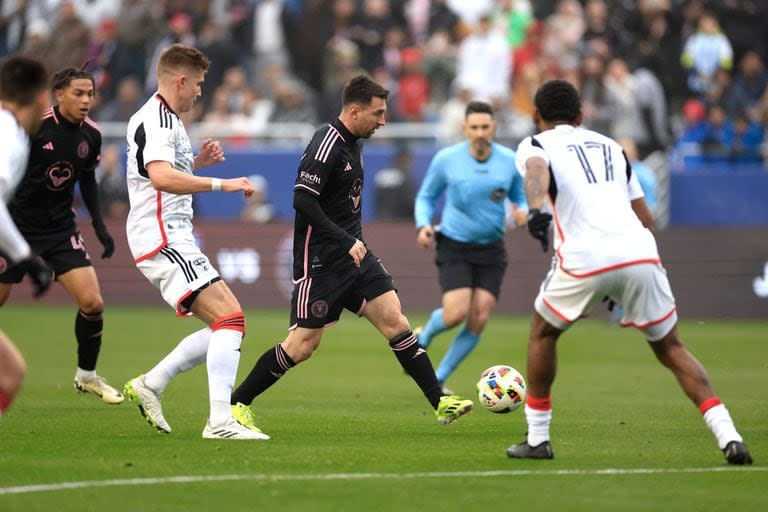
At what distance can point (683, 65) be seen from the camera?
24.3m

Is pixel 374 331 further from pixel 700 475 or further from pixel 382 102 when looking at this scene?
pixel 700 475

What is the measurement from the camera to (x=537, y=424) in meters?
8.95

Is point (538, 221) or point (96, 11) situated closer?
point (538, 221)

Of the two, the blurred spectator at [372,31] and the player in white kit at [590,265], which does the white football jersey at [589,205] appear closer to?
the player in white kit at [590,265]

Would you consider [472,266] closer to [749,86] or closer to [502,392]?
[502,392]

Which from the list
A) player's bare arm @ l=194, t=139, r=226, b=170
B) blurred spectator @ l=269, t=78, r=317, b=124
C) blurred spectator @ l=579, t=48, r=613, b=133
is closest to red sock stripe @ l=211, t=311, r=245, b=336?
player's bare arm @ l=194, t=139, r=226, b=170

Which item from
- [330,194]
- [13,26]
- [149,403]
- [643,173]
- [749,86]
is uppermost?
[13,26]

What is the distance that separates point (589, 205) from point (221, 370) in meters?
2.85

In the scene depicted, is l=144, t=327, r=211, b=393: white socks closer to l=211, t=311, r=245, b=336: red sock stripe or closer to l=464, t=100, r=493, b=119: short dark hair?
l=211, t=311, r=245, b=336: red sock stripe

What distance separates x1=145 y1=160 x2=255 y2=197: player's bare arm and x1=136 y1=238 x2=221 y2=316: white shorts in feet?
1.84

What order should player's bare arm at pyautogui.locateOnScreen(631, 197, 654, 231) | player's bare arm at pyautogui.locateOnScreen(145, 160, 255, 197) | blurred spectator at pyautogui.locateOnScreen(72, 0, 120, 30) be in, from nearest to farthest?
player's bare arm at pyautogui.locateOnScreen(631, 197, 654, 231) → player's bare arm at pyautogui.locateOnScreen(145, 160, 255, 197) → blurred spectator at pyautogui.locateOnScreen(72, 0, 120, 30)

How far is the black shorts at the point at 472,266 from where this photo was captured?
13.6 metres

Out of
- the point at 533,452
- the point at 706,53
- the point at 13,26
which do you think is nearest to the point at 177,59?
the point at 533,452

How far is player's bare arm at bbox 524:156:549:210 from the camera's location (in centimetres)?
866
